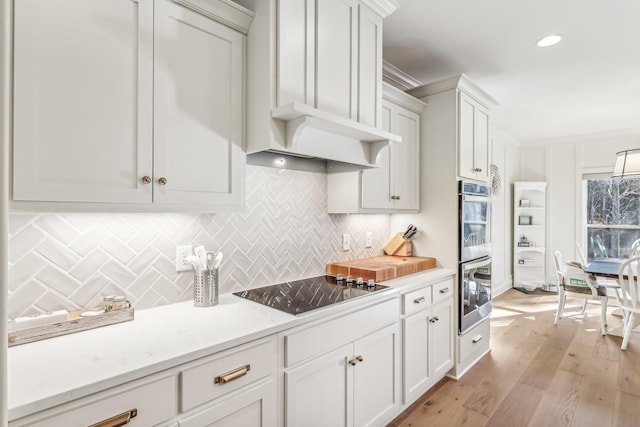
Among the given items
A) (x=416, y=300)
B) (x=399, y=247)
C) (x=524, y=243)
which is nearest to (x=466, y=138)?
(x=399, y=247)

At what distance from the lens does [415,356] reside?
2.32 m

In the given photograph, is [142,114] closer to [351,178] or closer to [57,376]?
[57,376]

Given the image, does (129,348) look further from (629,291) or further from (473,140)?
(629,291)

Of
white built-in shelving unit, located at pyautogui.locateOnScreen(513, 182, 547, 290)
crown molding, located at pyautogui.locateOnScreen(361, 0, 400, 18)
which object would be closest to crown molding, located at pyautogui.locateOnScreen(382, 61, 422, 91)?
crown molding, located at pyautogui.locateOnScreen(361, 0, 400, 18)

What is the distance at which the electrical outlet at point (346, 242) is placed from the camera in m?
2.64

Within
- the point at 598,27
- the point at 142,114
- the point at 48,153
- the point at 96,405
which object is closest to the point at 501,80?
the point at 598,27

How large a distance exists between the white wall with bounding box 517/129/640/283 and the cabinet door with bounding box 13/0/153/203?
21.1 feet

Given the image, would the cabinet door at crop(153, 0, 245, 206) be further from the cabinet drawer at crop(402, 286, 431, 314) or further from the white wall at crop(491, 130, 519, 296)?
the white wall at crop(491, 130, 519, 296)

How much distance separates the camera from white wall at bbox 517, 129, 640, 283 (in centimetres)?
536

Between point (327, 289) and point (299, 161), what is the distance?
0.84 m

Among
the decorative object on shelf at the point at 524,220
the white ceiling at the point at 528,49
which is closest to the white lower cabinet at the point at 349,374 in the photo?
the white ceiling at the point at 528,49

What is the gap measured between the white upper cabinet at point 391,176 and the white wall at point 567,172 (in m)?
4.26

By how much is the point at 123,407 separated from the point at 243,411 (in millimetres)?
448

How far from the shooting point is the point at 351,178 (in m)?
2.36
